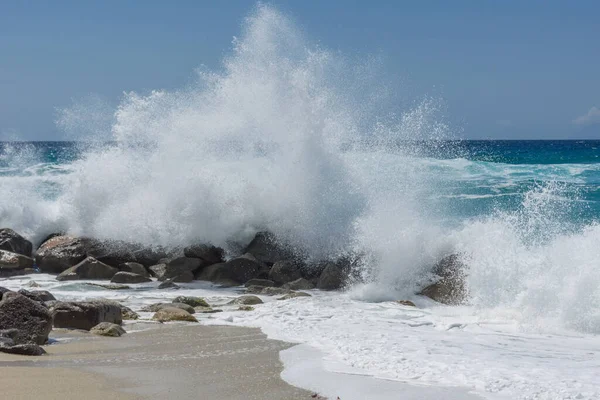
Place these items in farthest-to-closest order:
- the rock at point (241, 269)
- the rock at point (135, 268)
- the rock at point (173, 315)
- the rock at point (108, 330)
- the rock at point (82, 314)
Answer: the rock at point (135, 268) < the rock at point (241, 269) < the rock at point (173, 315) < the rock at point (82, 314) < the rock at point (108, 330)

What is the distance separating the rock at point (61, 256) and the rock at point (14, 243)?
650 millimetres

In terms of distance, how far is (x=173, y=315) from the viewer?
8.44 metres

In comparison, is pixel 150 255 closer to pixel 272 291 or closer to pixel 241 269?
pixel 241 269

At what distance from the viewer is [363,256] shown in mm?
11344

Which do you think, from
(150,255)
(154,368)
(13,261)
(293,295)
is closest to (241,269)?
(293,295)

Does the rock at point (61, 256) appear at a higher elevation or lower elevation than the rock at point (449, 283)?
higher

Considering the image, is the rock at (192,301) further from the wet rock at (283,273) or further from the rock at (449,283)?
the rock at (449,283)

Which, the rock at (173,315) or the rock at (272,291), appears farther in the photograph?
the rock at (272,291)

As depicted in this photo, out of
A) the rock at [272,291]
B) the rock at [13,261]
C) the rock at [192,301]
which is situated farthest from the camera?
the rock at [13,261]

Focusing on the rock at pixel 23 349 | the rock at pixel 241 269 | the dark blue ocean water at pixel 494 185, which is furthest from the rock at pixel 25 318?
the dark blue ocean water at pixel 494 185

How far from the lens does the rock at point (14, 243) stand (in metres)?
13.6

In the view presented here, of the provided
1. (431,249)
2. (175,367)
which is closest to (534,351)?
(175,367)

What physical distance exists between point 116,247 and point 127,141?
292 cm

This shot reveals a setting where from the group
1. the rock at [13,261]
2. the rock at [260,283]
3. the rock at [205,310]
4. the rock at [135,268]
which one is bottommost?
the rock at [205,310]
